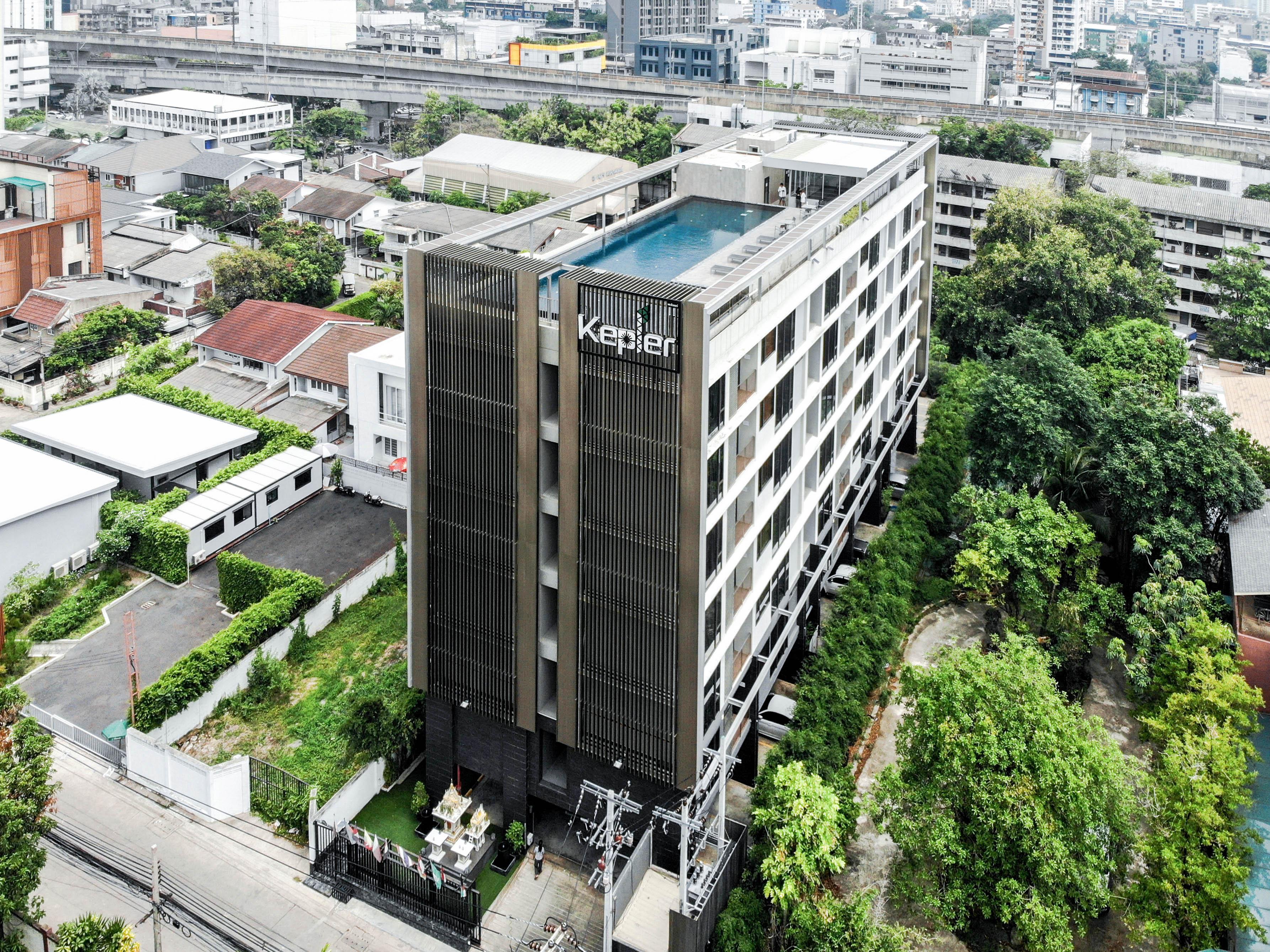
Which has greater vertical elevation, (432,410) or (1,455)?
(432,410)

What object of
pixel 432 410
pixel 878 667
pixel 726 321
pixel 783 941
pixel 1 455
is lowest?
pixel 783 941

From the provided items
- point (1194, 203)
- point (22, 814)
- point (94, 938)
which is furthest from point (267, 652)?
point (1194, 203)

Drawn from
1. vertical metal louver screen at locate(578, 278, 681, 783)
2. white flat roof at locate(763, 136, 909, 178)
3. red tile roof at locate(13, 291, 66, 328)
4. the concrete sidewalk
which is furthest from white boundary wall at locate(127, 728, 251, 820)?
red tile roof at locate(13, 291, 66, 328)

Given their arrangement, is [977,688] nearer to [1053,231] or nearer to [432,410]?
[432,410]

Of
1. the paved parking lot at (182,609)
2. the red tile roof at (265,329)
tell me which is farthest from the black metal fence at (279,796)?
the red tile roof at (265,329)

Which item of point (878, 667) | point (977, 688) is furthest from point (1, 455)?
point (977, 688)

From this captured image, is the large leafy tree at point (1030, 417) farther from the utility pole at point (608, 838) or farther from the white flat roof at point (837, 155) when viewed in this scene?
the utility pole at point (608, 838)
